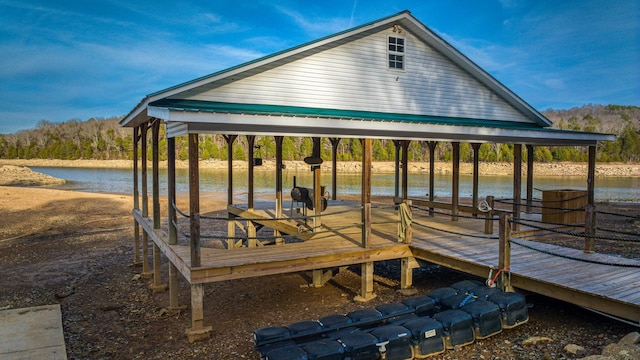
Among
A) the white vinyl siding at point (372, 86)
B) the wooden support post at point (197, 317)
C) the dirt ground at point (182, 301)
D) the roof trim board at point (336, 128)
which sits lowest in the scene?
the dirt ground at point (182, 301)

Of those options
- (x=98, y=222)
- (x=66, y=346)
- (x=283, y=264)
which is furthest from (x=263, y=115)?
(x=98, y=222)

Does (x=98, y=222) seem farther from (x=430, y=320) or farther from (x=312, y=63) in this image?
(x=430, y=320)

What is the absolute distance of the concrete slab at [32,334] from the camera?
6.41 metres

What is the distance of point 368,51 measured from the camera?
11820 mm

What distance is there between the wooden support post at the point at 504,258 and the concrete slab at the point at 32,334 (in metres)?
6.91

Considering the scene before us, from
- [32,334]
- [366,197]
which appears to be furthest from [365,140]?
[32,334]

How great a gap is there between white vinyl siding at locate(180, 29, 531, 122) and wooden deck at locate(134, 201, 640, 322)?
11.6 ft

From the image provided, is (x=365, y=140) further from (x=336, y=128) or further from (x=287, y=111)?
(x=287, y=111)

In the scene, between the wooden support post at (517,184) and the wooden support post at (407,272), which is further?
the wooden support post at (517,184)

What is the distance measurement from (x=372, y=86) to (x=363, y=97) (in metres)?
0.44

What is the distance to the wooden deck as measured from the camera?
620 centimetres

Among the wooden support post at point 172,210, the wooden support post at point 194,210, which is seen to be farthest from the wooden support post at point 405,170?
the wooden support post at point 194,210

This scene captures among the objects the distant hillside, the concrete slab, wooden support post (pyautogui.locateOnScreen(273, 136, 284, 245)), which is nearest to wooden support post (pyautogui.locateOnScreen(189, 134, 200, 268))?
the concrete slab

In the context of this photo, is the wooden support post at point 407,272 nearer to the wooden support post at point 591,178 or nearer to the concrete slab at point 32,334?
the wooden support post at point 591,178
